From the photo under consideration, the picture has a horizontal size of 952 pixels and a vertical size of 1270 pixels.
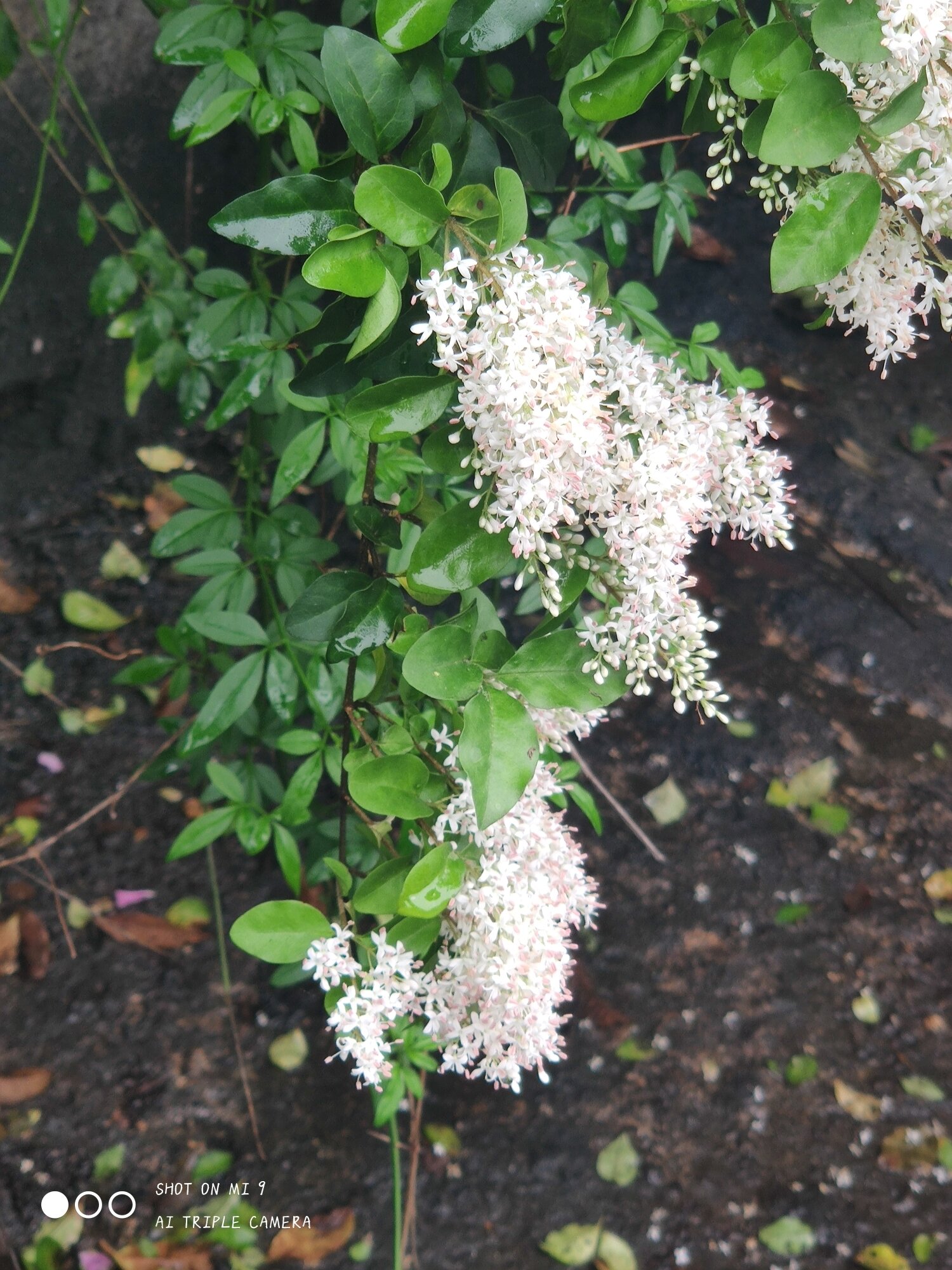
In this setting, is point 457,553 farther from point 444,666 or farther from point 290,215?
point 290,215

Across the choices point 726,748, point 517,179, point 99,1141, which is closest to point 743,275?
point 726,748

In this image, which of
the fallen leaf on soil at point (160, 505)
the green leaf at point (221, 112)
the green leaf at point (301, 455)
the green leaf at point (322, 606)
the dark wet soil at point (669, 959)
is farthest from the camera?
the fallen leaf on soil at point (160, 505)

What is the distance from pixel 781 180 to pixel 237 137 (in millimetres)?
1470

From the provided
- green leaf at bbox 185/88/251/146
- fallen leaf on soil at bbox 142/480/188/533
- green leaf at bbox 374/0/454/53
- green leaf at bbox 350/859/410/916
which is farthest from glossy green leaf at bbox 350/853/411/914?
fallen leaf on soil at bbox 142/480/188/533

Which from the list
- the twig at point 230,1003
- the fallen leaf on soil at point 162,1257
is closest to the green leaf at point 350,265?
the twig at point 230,1003

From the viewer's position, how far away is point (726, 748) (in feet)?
6.04

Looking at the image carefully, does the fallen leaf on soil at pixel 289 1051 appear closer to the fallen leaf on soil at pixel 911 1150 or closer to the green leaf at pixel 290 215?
the fallen leaf on soil at pixel 911 1150

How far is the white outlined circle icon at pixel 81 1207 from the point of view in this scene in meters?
1.30

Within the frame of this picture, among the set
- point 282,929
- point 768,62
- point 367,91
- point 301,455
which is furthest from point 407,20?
point 282,929

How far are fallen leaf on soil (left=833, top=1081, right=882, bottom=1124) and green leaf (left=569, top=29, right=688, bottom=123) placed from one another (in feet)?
5.00

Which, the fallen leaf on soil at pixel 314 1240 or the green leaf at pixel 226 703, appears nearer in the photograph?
the green leaf at pixel 226 703

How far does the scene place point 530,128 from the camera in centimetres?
75

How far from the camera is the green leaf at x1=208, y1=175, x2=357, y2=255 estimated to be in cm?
57

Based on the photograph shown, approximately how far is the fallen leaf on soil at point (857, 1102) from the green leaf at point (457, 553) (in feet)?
4.40
